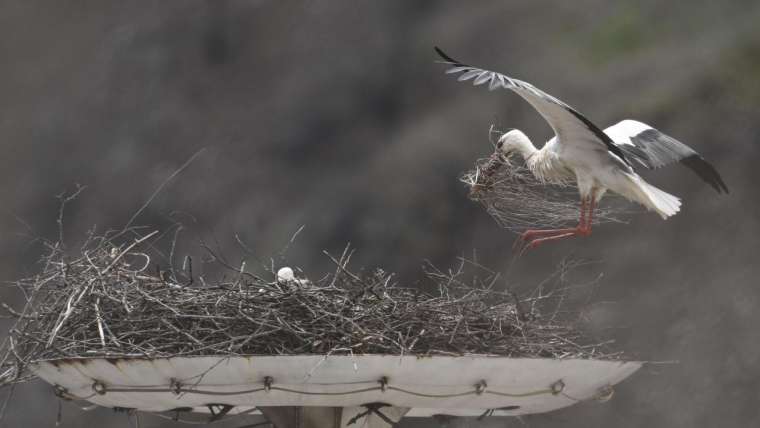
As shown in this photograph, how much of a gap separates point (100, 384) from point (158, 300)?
1.04 ft

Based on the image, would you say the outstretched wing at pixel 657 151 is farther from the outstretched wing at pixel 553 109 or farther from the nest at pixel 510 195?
the nest at pixel 510 195

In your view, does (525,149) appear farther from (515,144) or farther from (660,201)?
(660,201)

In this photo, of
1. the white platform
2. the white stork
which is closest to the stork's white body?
the white stork

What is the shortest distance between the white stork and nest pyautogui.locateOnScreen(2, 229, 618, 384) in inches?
19.6

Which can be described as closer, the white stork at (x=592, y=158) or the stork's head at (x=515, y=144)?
the white stork at (x=592, y=158)

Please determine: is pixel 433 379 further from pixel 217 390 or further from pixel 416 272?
pixel 416 272

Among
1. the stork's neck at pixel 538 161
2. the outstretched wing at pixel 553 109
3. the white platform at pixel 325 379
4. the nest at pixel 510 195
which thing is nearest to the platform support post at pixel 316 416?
the white platform at pixel 325 379

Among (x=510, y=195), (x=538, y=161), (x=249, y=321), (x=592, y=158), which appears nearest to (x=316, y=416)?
(x=249, y=321)

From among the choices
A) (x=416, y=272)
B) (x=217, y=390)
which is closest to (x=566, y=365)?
(x=217, y=390)

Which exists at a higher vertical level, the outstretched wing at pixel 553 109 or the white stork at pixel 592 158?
the outstretched wing at pixel 553 109

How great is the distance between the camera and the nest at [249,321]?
4.18m

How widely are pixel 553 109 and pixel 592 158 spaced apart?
0.29 m

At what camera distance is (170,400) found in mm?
4418

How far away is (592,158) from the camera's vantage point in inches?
191
